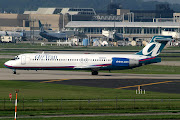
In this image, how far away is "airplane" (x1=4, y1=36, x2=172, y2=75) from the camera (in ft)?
277

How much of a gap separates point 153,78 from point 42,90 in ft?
81.5

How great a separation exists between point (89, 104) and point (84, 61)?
32973 millimetres

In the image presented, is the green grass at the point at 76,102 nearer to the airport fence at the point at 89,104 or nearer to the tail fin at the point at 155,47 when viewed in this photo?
the airport fence at the point at 89,104

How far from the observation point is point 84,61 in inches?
3366

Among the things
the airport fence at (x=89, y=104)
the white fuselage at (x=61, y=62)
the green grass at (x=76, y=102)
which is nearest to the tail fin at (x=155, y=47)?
the white fuselage at (x=61, y=62)

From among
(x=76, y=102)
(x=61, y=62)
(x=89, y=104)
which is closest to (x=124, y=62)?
(x=61, y=62)

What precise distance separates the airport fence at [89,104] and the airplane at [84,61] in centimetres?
2846

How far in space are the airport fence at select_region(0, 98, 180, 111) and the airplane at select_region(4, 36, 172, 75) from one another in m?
28.5

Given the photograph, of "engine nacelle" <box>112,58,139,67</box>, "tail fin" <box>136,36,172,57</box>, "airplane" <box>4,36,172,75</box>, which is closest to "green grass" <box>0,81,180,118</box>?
"airplane" <box>4,36,172,75</box>

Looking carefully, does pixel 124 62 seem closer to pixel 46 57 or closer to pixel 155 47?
pixel 155 47

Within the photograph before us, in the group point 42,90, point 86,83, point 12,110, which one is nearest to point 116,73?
point 86,83

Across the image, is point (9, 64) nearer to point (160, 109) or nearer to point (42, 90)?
point (42, 90)

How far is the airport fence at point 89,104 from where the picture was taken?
51.1 metres

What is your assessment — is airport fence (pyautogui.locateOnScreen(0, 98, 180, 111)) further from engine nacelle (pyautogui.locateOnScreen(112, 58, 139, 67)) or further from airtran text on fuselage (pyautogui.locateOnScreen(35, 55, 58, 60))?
engine nacelle (pyautogui.locateOnScreen(112, 58, 139, 67))
